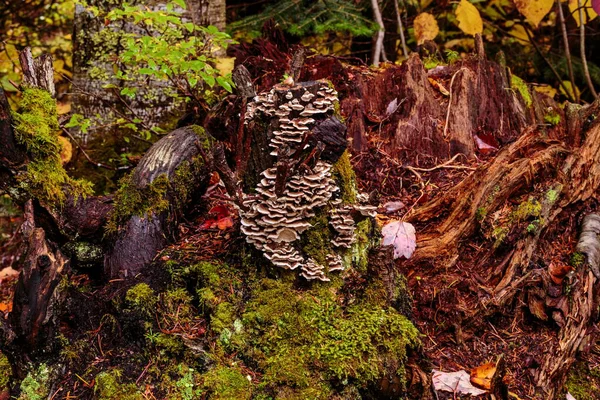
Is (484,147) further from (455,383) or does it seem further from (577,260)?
(455,383)

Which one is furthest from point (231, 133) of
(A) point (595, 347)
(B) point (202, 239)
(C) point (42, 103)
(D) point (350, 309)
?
(A) point (595, 347)

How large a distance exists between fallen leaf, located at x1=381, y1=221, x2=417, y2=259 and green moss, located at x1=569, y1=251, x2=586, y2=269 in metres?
1.25

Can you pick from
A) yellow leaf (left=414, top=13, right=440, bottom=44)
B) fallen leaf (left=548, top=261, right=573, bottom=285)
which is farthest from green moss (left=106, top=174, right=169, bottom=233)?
yellow leaf (left=414, top=13, right=440, bottom=44)

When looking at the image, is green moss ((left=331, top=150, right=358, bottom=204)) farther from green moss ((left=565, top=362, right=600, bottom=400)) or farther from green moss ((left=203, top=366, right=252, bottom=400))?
green moss ((left=565, top=362, right=600, bottom=400))

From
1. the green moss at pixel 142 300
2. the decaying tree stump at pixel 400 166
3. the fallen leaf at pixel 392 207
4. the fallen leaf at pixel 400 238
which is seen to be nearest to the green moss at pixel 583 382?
the decaying tree stump at pixel 400 166

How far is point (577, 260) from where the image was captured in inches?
153

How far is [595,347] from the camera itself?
387cm

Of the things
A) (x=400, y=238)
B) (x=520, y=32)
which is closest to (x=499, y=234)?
(x=400, y=238)

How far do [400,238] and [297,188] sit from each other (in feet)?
3.57

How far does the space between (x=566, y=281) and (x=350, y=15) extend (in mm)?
3786

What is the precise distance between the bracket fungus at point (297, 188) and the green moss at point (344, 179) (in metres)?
0.10

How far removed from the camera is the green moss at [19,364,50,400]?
263 cm

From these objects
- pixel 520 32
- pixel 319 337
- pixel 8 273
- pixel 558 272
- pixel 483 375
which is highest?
pixel 520 32

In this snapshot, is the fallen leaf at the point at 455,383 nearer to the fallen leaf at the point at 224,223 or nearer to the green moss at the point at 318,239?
the green moss at the point at 318,239
